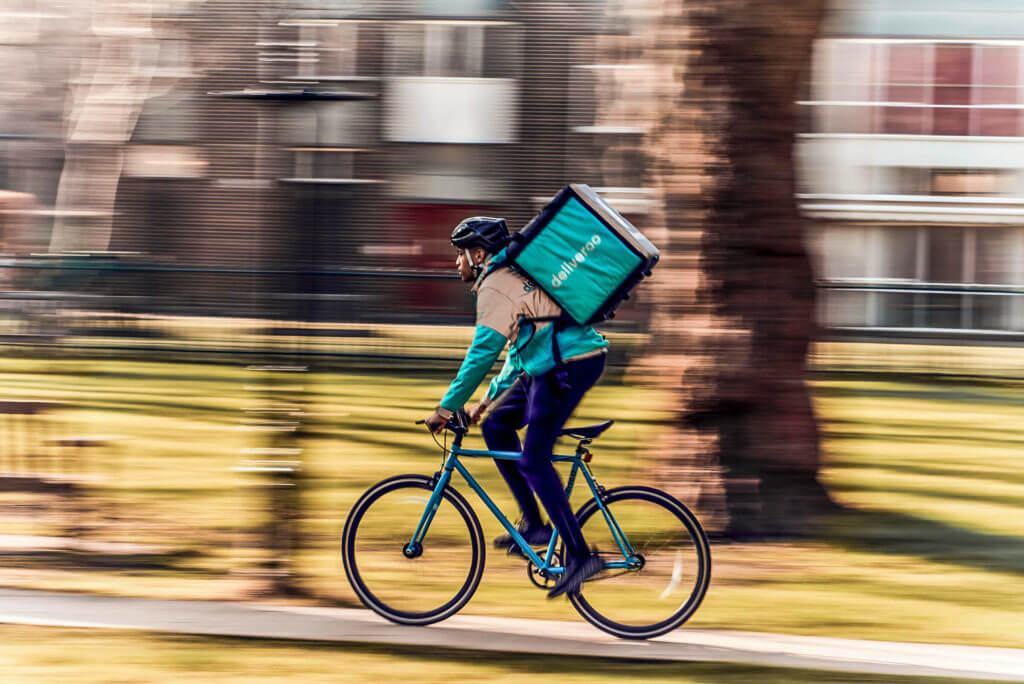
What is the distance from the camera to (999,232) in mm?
27000

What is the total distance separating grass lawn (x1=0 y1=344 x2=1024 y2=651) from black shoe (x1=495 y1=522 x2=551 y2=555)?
40 centimetres

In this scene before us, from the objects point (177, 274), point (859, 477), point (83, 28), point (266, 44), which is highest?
point (83, 28)

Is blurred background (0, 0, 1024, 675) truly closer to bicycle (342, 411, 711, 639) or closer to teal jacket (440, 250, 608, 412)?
bicycle (342, 411, 711, 639)

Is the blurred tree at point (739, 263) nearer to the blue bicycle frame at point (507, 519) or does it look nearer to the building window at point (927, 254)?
the blue bicycle frame at point (507, 519)

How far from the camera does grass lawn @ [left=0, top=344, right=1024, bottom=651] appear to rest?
18.2ft

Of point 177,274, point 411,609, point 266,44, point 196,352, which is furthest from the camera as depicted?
point 196,352

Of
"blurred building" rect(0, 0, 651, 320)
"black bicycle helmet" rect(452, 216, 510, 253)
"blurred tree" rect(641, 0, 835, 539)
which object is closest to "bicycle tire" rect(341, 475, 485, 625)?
"black bicycle helmet" rect(452, 216, 510, 253)

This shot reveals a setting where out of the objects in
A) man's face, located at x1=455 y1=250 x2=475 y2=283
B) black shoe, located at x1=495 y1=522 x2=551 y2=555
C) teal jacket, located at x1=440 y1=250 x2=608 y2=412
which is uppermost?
man's face, located at x1=455 y1=250 x2=475 y2=283

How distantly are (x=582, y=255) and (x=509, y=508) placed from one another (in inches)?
66.2

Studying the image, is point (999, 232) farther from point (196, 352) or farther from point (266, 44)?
point (266, 44)

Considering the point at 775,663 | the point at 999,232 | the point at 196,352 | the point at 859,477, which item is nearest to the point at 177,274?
the point at 196,352

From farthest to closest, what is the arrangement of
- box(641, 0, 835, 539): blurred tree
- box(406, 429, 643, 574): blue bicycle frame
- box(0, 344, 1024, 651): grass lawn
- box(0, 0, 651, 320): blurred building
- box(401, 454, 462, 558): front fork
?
box(0, 0, 651, 320): blurred building < box(641, 0, 835, 539): blurred tree < box(0, 344, 1024, 651): grass lawn < box(401, 454, 462, 558): front fork < box(406, 429, 643, 574): blue bicycle frame

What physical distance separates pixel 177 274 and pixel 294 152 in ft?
32.1

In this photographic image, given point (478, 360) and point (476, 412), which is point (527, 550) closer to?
point (476, 412)
